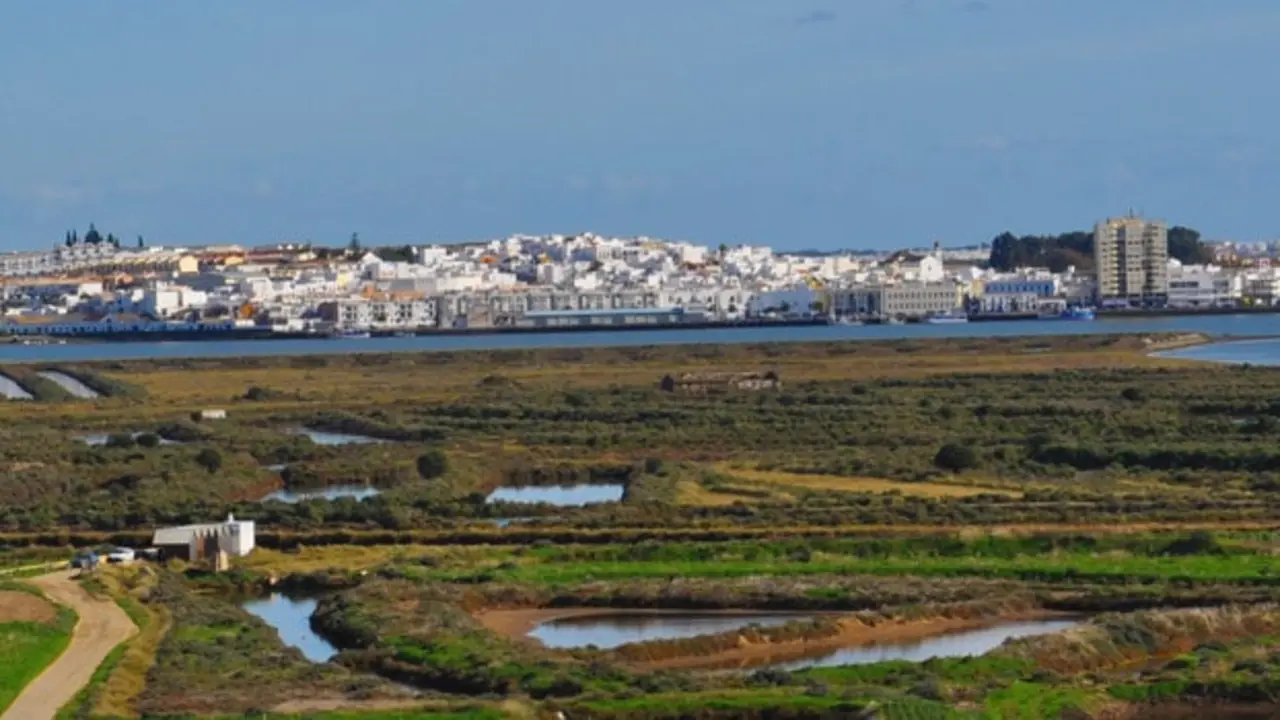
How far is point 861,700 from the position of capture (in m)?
16.2

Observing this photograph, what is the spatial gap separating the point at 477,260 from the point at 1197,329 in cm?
7484

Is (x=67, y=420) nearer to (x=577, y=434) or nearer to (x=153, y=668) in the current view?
(x=577, y=434)

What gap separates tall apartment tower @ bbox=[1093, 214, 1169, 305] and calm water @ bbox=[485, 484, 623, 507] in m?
100

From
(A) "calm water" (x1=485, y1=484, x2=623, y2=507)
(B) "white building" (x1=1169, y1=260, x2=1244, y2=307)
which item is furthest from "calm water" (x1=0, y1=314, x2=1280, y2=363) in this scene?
(A) "calm water" (x1=485, y1=484, x2=623, y2=507)

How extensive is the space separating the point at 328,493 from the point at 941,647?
15.6m

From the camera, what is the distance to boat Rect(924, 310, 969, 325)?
125500mm

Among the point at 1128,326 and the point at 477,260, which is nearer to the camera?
the point at 1128,326

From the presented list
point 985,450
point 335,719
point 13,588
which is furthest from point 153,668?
point 985,450

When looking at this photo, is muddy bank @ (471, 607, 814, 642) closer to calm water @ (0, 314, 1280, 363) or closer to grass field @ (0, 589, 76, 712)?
grass field @ (0, 589, 76, 712)

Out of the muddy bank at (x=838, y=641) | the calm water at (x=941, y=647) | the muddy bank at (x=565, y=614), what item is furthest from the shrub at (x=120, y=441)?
the calm water at (x=941, y=647)

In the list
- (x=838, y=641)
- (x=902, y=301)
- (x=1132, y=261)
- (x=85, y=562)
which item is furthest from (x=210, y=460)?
(x=1132, y=261)

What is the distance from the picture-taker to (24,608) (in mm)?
→ 20719

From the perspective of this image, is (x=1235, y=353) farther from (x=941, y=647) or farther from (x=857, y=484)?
(x=941, y=647)

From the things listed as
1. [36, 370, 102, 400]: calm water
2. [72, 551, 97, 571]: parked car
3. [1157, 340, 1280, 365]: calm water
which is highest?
[72, 551, 97, 571]: parked car
